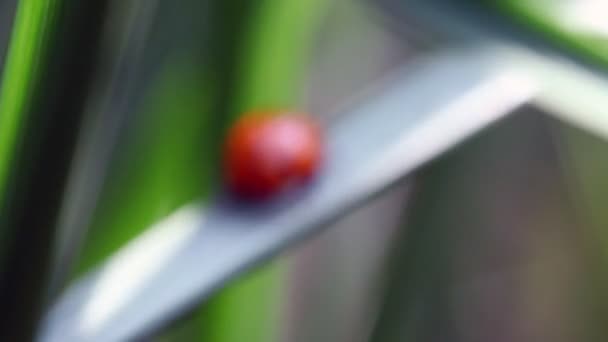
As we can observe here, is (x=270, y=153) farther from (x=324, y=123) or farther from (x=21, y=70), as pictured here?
(x=21, y=70)

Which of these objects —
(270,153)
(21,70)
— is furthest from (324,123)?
(21,70)

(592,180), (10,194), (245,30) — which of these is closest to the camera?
(10,194)

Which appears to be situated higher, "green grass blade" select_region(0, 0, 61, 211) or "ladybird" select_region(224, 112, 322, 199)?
"ladybird" select_region(224, 112, 322, 199)

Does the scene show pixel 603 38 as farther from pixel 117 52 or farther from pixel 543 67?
pixel 117 52

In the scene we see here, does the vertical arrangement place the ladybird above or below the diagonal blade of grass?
above

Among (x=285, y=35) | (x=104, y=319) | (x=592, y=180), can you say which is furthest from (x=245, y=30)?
(x=592, y=180)

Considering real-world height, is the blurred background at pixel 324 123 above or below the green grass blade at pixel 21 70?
above
